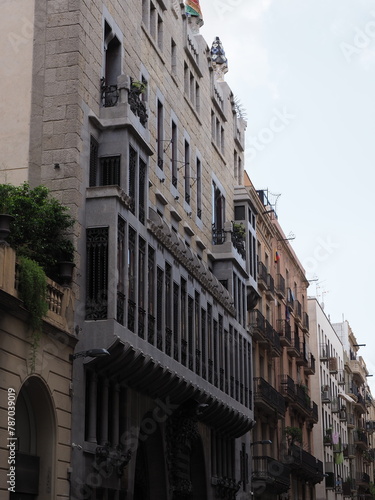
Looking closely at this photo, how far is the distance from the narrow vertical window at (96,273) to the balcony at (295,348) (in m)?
33.6

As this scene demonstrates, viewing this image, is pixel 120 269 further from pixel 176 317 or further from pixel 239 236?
pixel 239 236

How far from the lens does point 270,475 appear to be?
4603 centimetres

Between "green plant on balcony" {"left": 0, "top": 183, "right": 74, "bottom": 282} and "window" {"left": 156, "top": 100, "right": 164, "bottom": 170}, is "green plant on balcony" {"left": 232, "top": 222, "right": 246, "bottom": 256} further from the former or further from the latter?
"green plant on balcony" {"left": 0, "top": 183, "right": 74, "bottom": 282}

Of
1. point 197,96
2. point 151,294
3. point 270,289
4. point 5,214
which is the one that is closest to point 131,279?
point 151,294

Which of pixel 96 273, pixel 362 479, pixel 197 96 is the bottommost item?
pixel 96 273

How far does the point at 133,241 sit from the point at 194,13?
16.6 meters

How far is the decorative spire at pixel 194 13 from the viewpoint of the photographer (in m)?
39.7

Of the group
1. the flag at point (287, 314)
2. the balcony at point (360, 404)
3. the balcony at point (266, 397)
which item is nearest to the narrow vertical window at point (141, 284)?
the balcony at point (266, 397)

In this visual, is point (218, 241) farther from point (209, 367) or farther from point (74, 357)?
point (74, 357)

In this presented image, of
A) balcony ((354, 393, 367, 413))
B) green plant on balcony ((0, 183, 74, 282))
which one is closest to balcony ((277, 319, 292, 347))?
green plant on balcony ((0, 183, 74, 282))

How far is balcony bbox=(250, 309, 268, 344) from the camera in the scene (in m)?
47.2

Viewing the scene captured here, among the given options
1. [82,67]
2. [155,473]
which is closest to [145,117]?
[82,67]

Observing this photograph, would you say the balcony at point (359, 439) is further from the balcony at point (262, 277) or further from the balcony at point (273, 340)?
the balcony at point (262, 277)

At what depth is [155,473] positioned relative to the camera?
98.9 feet
